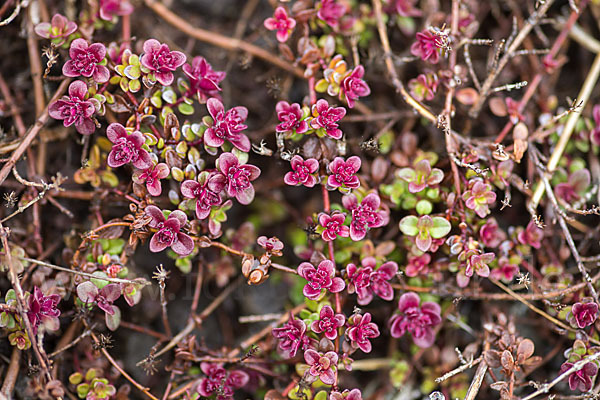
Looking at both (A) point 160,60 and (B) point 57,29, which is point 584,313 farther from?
(B) point 57,29

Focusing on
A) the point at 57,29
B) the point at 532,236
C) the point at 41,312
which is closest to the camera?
the point at 41,312

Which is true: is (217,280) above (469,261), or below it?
below

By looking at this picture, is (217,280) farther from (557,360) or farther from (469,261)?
(557,360)

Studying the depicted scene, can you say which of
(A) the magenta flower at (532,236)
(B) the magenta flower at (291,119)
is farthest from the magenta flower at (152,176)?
(A) the magenta flower at (532,236)

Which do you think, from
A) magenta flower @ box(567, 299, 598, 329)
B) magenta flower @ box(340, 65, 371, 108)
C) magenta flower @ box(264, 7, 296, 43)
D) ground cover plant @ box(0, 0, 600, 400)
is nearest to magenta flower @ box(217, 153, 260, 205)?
ground cover plant @ box(0, 0, 600, 400)

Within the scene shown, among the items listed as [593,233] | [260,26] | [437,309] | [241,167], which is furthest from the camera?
[260,26]

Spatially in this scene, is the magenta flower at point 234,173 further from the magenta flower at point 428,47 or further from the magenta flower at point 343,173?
the magenta flower at point 428,47

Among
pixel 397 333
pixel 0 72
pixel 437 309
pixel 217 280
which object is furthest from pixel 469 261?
pixel 0 72

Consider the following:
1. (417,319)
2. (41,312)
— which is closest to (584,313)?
(417,319)
